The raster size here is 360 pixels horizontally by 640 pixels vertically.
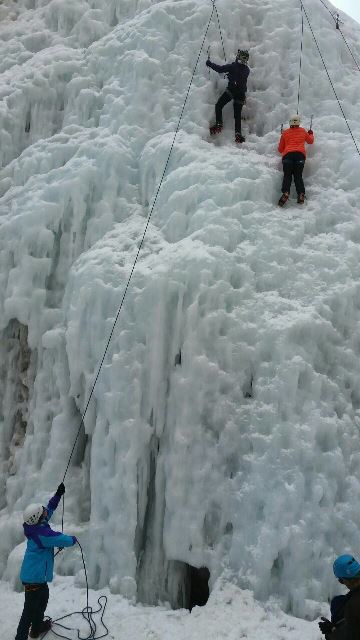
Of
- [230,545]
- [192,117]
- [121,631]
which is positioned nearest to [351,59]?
[192,117]

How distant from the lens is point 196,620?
5367 mm

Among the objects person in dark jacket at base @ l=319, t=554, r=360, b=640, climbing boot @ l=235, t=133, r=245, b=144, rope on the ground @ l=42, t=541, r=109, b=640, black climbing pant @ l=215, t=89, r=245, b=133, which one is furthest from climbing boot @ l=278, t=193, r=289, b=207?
rope on the ground @ l=42, t=541, r=109, b=640

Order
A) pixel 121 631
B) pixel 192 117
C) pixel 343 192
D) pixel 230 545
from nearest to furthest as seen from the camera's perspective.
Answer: pixel 121 631 < pixel 230 545 < pixel 343 192 < pixel 192 117

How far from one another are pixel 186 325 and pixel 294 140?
3120 mm

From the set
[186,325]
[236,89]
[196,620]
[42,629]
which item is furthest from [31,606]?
[236,89]

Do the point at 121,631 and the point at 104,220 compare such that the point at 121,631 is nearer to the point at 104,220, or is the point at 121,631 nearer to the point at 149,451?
the point at 149,451

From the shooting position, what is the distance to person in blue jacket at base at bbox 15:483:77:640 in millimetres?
4895

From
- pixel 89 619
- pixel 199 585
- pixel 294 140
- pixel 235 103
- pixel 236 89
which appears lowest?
pixel 199 585

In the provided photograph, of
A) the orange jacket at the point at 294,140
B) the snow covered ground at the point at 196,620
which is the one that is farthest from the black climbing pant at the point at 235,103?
the snow covered ground at the point at 196,620

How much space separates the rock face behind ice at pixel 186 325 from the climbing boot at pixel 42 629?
2.51 ft

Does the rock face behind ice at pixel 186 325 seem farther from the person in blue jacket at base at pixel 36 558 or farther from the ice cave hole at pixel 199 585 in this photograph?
the person in blue jacket at base at pixel 36 558

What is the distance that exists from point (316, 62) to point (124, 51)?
325 cm

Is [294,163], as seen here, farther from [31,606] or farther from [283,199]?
[31,606]

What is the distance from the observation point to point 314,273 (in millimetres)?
6723
